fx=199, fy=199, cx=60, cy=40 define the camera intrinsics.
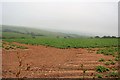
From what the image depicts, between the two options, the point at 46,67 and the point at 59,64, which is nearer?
the point at 46,67

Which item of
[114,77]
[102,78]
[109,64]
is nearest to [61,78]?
[102,78]

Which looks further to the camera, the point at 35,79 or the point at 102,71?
the point at 102,71

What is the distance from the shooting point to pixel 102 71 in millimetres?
8086

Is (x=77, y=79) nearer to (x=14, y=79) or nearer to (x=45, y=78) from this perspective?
(x=45, y=78)

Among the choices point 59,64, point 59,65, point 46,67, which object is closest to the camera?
point 46,67

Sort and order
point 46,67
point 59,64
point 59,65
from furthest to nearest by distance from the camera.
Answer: point 59,64 → point 59,65 → point 46,67

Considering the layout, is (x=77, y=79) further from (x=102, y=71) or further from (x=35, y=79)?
(x=102, y=71)

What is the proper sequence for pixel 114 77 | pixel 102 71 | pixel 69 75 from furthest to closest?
pixel 102 71 < pixel 69 75 < pixel 114 77

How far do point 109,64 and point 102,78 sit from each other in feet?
11.5

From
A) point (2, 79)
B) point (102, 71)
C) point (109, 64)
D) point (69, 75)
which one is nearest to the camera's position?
point (2, 79)

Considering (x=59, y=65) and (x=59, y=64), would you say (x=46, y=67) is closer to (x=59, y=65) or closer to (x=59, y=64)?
(x=59, y=65)

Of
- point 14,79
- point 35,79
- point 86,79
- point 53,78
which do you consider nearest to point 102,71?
point 86,79

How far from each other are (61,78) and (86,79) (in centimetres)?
84

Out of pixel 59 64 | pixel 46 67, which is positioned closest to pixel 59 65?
pixel 59 64
